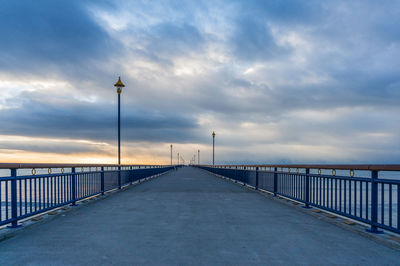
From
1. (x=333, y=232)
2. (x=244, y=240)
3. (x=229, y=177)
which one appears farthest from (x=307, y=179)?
(x=229, y=177)

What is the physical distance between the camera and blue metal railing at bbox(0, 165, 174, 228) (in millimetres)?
5922

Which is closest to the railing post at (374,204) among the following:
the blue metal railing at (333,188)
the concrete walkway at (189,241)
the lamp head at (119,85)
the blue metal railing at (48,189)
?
the blue metal railing at (333,188)

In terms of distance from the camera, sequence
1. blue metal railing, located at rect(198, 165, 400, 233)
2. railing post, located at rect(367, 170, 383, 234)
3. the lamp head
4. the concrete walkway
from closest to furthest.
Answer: the concrete walkway
blue metal railing, located at rect(198, 165, 400, 233)
railing post, located at rect(367, 170, 383, 234)
the lamp head

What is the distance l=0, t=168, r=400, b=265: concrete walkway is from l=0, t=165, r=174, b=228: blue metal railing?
525 mm

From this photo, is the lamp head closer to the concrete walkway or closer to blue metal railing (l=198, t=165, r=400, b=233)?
blue metal railing (l=198, t=165, r=400, b=233)

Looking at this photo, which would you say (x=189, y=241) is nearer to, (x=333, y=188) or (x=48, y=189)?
(x=48, y=189)

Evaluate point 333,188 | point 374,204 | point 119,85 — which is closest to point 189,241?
point 374,204

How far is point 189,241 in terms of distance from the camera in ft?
16.6

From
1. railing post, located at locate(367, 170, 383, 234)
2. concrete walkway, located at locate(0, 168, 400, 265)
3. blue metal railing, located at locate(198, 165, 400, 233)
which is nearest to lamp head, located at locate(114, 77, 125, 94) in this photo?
blue metal railing, located at locate(198, 165, 400, 233)

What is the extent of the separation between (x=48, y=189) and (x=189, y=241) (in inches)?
177

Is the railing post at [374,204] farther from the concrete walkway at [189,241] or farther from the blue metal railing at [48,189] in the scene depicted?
the blue metal railing at [48,189]

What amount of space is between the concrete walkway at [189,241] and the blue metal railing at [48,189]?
Result: 1.72ft

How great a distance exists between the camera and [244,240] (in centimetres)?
517

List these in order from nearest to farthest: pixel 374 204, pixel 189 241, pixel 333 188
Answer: pixel 189 241 < pixel 374 204 < pixel 333 188
